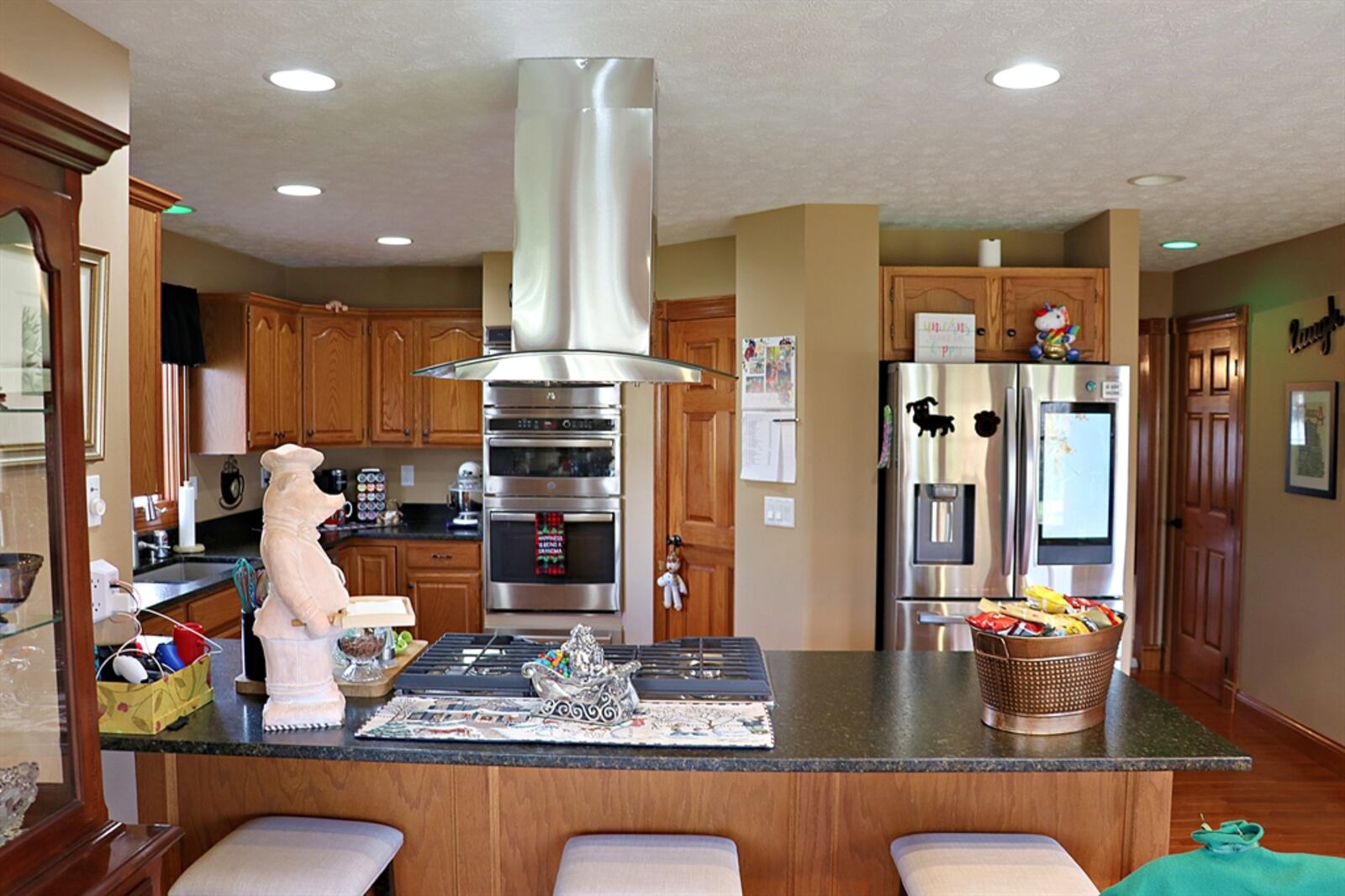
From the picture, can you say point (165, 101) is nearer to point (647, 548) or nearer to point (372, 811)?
point (372, 811)

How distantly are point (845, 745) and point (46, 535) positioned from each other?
1485mm

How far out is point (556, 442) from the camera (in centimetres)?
536

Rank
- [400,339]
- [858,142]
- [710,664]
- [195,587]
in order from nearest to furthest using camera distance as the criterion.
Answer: [710,664] → [858,142] → [195,587] → [400,339]

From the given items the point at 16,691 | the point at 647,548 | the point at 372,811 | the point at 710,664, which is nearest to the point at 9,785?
the point at 16,691

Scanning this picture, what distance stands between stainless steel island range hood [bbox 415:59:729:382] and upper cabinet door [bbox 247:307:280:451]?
2925mm

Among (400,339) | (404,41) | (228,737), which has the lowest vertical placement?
(228,737)

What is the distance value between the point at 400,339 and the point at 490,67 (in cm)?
341

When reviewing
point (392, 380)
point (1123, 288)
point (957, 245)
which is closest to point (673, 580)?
point (392, 380)

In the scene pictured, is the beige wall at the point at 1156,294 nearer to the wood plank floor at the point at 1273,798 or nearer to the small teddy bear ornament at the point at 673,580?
the wood plank floor at the point at 1273,798

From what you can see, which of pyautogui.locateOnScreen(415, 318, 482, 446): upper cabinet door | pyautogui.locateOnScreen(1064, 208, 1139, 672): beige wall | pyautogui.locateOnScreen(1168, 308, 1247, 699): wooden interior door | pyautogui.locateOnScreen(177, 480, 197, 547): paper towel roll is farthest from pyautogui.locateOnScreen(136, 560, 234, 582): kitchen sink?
pyautogui.locateOnScreen(1168, 308, 1247, 699): wooden interior door

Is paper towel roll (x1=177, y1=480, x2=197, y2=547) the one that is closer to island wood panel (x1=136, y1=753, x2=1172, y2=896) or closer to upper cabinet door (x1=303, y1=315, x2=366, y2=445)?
upper cabinet door (x1=303, y1=315, x2=366, y2=445)

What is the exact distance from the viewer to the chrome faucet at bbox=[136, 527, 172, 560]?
4414 mm

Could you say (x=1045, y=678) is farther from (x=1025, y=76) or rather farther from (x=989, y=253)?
(x=989, y=253)

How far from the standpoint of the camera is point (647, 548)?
211 inches
